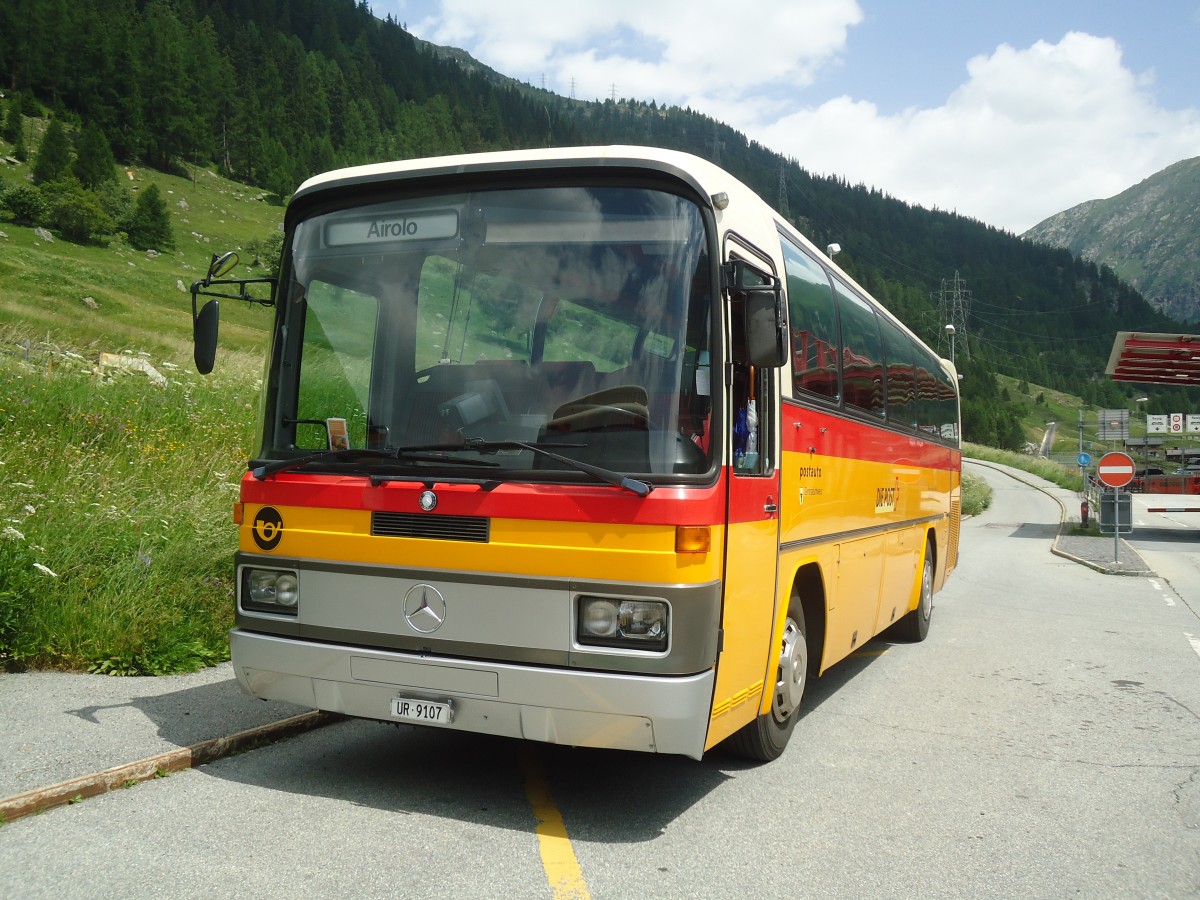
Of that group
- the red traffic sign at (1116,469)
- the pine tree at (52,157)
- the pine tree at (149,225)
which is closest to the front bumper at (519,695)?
the red traffic sign at (1116,469)

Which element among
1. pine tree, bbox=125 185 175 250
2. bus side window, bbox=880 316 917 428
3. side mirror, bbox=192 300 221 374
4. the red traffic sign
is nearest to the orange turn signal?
side mirror, bbox=192 300 221 374

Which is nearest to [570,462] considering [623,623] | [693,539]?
[693,539]

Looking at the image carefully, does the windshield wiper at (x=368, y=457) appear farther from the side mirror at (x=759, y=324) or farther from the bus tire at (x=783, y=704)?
the bus tire at (x=783, y=704)

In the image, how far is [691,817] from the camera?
198 inches

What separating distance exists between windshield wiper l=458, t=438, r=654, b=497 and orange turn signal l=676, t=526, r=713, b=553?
228 mm

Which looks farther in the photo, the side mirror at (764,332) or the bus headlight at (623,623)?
the side mirror at (764,332)

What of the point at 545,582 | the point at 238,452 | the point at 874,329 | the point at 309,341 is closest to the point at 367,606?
the point at 545,582

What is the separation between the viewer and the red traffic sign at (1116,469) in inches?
758

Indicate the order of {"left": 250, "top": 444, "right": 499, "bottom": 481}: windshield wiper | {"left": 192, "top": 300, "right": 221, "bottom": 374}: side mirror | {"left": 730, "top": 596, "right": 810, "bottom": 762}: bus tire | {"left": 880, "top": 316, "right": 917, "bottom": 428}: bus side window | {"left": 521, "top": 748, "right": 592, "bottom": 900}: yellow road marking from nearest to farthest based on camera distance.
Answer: {"left": 521, "top": 748, "right": 592, "bottom": 900}: yellow road marking, {"left": 250, "top": 444, "right": 499, "bottom": 481}: windshield wiper, {"left": 192, "top": 300, "right": 221, "bottom": 374}: side mirror, {"left": 730, "top": 596, "right": 810, "bottom": 762}: bus tire, {"left": 880, "top": 316, "right": 917, "bottom": 428}: bus side window

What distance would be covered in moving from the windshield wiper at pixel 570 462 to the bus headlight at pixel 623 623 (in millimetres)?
483

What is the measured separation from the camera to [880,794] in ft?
18.0

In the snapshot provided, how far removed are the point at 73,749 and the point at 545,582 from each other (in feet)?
8.75

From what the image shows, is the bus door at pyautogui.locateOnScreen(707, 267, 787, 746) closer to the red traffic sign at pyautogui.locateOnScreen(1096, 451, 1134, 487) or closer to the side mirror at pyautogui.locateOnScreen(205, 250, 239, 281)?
the side mirror at pyautogui.locateOnScreen(205, 250, 239, 281)

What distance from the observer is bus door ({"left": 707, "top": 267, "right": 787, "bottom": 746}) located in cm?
486
